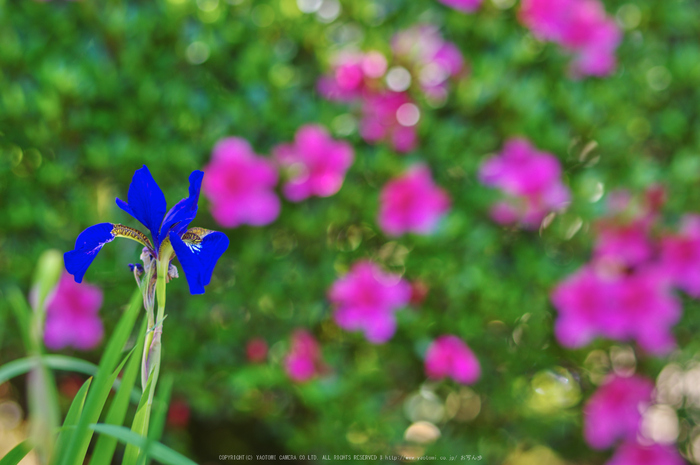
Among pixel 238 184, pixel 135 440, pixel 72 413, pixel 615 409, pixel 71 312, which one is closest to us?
pixel 135 440

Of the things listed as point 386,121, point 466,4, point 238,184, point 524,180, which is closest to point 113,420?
point 238,184

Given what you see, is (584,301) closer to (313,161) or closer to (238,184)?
(313,161)

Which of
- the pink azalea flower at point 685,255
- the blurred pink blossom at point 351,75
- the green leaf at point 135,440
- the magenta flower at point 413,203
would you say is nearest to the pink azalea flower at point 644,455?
the pink azalea flower at point 685,255

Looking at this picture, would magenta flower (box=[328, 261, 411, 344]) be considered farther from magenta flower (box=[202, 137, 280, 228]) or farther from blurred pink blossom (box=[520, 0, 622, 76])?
blurred pink blossom (box=[520, 0, 622, 76])

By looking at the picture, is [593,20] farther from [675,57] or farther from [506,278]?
[506,278]

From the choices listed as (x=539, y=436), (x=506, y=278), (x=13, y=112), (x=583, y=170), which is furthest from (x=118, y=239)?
(x=539, y=436)

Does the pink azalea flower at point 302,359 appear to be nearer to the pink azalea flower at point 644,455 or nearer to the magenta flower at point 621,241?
the magenta flower at point 621,241
